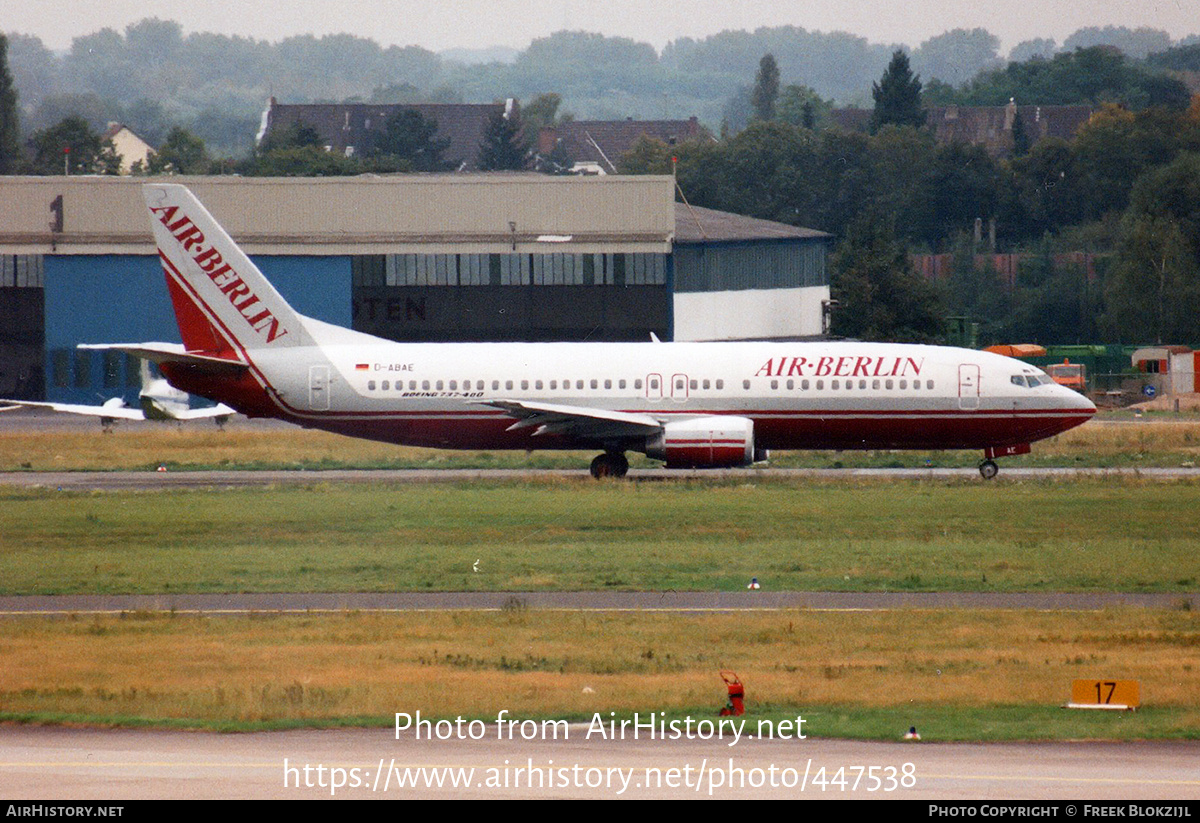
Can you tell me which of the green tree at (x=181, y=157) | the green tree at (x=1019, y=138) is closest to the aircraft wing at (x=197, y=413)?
the green tree at (x=181, y=157)

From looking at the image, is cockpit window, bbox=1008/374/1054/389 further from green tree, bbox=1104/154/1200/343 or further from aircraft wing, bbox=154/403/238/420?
green tree, bbox=1104/154/1200/343

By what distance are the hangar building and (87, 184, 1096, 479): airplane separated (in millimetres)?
28892

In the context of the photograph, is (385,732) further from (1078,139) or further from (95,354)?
(1078,139)

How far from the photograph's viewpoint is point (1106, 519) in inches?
1422

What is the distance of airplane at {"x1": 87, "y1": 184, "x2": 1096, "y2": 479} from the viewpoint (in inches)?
1763

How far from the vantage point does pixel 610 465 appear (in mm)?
45781

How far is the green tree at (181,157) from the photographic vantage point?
5763 inches

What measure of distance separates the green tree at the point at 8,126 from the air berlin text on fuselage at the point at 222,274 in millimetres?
65201

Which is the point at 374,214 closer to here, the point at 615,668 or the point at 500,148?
the point at 615,668

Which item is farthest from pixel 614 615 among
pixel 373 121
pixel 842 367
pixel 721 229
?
pixel 373 121

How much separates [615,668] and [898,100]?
132191mm

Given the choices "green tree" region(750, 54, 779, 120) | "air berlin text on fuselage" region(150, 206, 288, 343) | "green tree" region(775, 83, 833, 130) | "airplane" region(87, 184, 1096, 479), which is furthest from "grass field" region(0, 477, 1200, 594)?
"green tree" region(750, 54, 779, 120)

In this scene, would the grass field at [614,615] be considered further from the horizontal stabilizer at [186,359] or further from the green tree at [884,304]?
the green tree at [884,304]

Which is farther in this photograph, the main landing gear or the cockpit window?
the main landing gear
